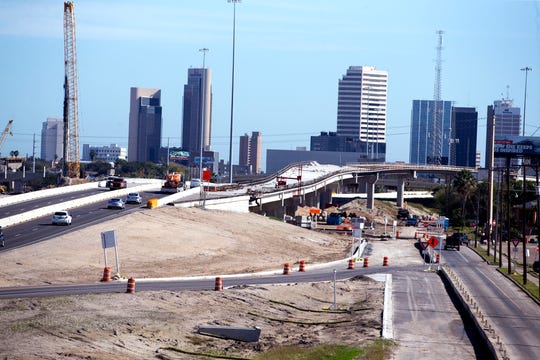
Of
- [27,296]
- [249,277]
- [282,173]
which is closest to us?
[27,296]

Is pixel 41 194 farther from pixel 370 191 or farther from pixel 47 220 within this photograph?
pixel 370 191

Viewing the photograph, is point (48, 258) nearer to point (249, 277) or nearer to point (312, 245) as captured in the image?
point (249, 277)

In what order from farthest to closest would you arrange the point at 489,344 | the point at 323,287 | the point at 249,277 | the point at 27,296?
the point at 249,277, the point at 323,287, the point at 27,296, the point at 489,344

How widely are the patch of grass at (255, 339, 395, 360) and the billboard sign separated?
348ft

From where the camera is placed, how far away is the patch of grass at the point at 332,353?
92.6 feet

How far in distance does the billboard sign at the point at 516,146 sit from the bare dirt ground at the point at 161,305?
64.0 metres

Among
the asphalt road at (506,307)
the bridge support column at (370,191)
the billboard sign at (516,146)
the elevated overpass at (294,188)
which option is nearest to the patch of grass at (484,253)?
the asphalt road at (506,307)

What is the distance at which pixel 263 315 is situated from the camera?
3653 centimetres

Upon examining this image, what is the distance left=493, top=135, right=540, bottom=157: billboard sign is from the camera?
132 metres

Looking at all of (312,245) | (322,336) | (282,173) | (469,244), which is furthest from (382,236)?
(322,336)

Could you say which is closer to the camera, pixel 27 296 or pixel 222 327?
pixel 222 327

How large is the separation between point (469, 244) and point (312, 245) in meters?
23.9

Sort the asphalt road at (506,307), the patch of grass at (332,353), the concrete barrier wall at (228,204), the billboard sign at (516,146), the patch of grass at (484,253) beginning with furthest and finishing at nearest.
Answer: the billboard sign at (516,146), the concrete barrier wall at (228,204), the patch of grass at (484,253), the asphalt road at (506,307), the patch of grass at (332,353)

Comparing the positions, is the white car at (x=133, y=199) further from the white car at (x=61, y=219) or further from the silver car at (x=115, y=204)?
the white car at (x=61, y=219)
